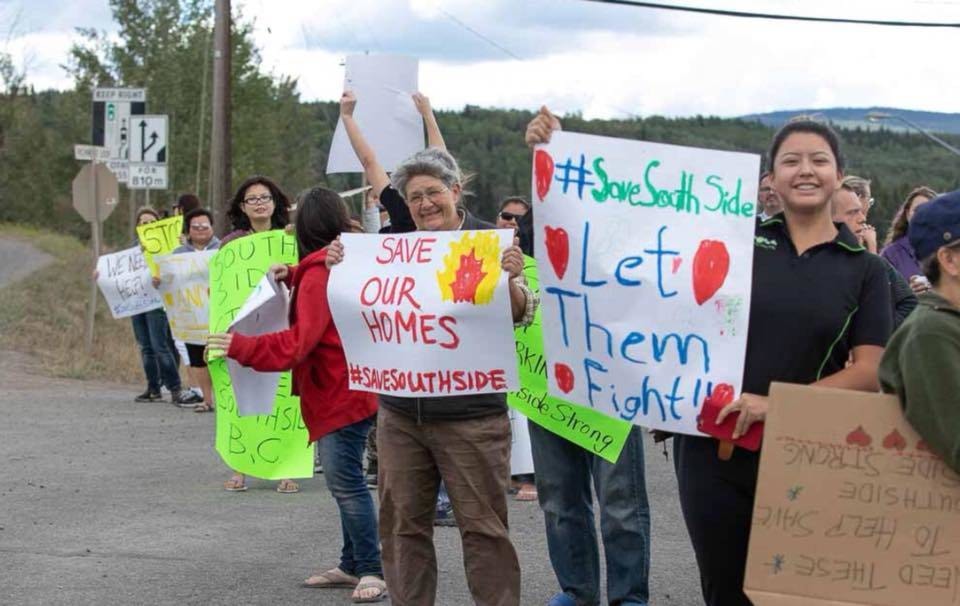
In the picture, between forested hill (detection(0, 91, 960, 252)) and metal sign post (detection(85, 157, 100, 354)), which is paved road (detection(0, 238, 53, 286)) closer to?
forested hill (detection(0, 91, 960, 252))

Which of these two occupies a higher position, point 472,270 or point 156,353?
point 472,270

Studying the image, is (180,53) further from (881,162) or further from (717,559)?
(881,162)

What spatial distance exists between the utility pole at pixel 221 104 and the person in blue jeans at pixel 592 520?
1703cm

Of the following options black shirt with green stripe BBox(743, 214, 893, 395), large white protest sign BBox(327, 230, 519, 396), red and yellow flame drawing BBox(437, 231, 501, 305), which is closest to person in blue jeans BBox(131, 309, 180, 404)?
large white protest sign BBox(327, 230, 519, 396)

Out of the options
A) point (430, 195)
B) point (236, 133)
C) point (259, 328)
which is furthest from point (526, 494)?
point (236, 133)

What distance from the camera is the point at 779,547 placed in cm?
416

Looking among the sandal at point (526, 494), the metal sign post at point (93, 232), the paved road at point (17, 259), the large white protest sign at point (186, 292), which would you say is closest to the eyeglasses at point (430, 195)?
the sandal at point (526, 494)

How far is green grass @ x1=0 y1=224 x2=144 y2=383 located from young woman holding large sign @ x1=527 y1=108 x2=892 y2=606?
16490mm

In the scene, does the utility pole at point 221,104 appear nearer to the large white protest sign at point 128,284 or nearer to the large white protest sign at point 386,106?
the large white protest sign at point 128,284

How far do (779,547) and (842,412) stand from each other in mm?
398

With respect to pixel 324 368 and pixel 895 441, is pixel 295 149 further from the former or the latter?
pixel 895 441

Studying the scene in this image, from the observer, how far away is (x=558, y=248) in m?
4.94

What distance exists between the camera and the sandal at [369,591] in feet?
23.8

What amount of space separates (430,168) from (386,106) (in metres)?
3.29
